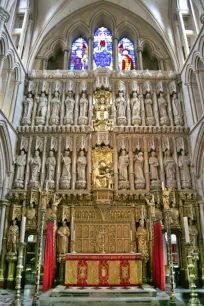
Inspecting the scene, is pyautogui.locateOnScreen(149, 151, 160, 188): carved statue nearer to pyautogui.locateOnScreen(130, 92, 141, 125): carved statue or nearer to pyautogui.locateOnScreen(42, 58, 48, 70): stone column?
pyautogui.locateOnScreen(130, 92, 141, 125): carved statue

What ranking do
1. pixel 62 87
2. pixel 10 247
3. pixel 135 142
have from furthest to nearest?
pixel 62 87 < pixel 135 142 < pixel 10 247

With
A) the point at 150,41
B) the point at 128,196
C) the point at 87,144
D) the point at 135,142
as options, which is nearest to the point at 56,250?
the point at 128,196

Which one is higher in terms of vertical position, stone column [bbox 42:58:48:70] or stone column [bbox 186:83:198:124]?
stone column [bbox 42:58:48:70]

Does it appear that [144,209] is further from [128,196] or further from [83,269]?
[83,269]

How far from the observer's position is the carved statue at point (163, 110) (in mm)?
13195

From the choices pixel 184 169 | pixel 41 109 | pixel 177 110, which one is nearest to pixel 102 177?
pixel 184 169

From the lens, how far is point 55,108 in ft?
44.5

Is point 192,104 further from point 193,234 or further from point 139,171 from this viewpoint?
point 193,234

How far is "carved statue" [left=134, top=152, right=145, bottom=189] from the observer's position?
39.0 ft

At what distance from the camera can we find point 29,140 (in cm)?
1291

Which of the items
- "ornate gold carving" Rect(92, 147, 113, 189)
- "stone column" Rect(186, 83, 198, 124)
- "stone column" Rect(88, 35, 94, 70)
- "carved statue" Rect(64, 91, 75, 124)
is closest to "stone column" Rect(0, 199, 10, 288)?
"ornate gold carving" Rect(92, 147, 113, 189)

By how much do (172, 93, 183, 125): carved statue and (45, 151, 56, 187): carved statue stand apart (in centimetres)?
601

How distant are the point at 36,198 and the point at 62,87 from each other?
6.04 metres

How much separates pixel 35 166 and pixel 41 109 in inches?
118
